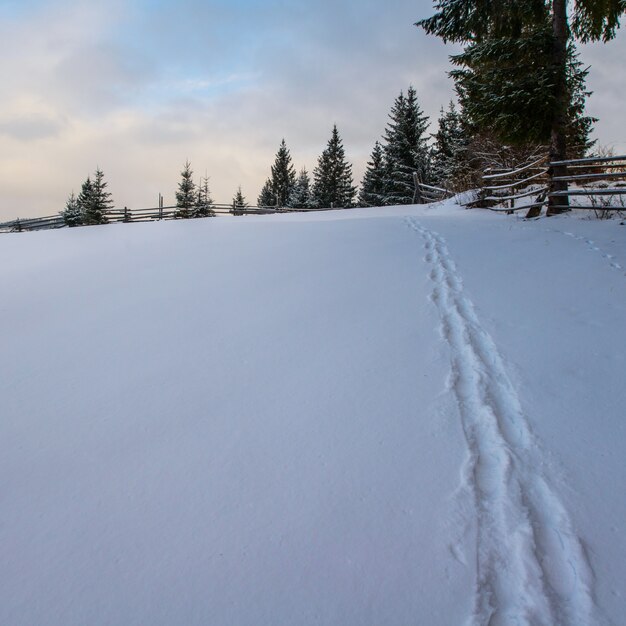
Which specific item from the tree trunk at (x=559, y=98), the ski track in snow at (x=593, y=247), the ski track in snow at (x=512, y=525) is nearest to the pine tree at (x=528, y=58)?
the tree trunk at (x=559, y=98)

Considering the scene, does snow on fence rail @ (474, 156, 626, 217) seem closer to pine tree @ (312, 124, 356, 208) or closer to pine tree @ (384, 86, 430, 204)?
pine tree @ (384, 86, 430, 204)

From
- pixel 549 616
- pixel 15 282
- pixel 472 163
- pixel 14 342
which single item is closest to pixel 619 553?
pixel 549 616

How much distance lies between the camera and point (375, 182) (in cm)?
3734

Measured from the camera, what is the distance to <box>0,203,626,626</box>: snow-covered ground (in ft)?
5.41

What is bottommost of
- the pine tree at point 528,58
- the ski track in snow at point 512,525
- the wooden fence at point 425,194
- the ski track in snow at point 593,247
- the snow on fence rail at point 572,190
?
the ski track in snow at point 512,525

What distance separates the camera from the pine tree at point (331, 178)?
141 feet

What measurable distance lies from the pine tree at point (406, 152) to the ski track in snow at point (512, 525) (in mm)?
31146

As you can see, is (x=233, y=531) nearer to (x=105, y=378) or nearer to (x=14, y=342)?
(x=105, y=378)

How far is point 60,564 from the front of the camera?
1.80 m

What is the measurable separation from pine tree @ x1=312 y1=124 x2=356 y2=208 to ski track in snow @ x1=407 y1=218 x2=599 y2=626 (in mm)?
41243

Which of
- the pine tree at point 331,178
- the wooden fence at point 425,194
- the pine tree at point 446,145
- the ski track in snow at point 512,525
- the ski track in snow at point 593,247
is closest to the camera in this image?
the ski track in snow at point 512,525

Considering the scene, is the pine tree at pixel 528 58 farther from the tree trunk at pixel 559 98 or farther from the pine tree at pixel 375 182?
the pine tree at pixel 375 182

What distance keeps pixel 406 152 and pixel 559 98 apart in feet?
81.1

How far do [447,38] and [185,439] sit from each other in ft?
39.4
